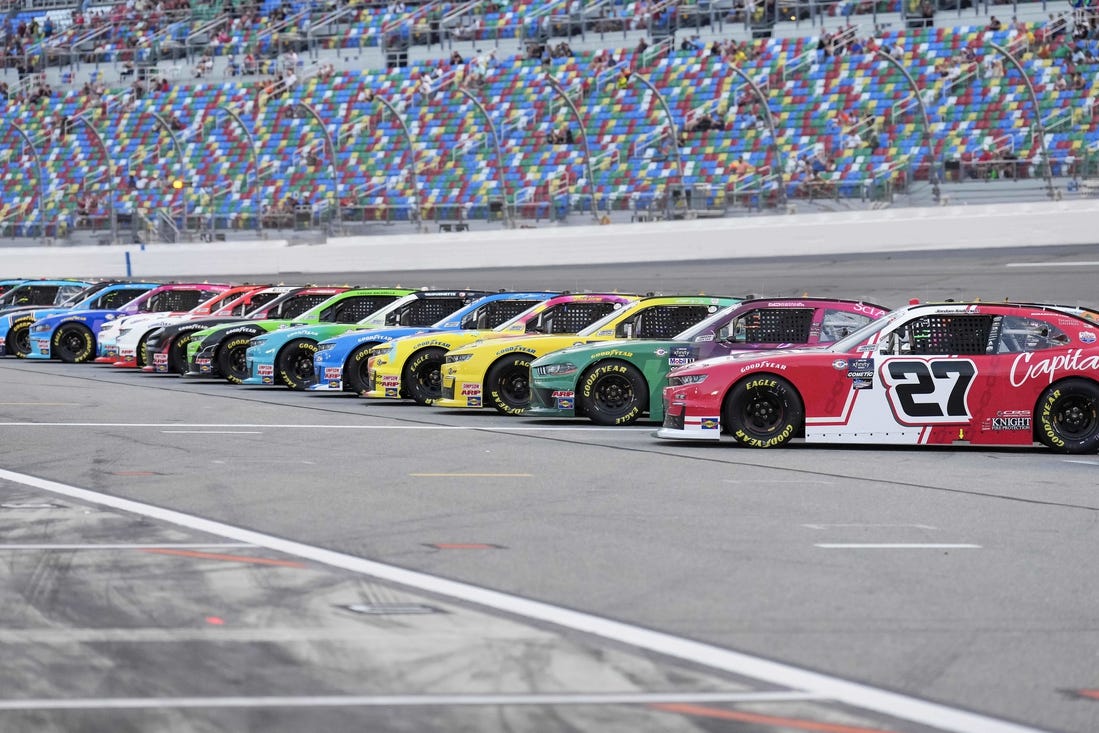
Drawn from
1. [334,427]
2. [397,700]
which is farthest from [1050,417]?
[397,700]

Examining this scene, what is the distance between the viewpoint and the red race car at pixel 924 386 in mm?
12984

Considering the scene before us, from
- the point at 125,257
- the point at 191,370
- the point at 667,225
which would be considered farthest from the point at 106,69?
the point at 191,370

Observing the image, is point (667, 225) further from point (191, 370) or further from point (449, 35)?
point (449, 35)

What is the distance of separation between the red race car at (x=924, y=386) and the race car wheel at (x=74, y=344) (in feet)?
47.7

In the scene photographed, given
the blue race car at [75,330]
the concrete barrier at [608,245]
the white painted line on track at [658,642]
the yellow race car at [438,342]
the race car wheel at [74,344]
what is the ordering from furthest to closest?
the concrete barrier at [608,245] < the race car wheel at [74,344] < the blue race car at [75,330] < the yellow race car at [438,342] < the white painted line on track at [658,642]

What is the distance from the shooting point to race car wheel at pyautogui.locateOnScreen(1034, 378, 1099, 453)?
42.4 ft

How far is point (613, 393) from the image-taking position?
15617 millimetres

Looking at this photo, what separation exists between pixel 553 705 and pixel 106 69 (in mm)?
55039

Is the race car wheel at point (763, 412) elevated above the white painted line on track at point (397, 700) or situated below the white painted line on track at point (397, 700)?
below

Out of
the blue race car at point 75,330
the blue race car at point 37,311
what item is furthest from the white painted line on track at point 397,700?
the blue race car at point 37,311

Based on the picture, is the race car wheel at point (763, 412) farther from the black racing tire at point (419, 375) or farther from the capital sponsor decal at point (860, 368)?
the black racing tire at point (419, 375)

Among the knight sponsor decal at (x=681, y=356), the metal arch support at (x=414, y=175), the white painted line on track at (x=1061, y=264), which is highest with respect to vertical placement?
the metal arch support at (x=414, y=175)

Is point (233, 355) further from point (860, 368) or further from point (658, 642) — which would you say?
point (658, 642)

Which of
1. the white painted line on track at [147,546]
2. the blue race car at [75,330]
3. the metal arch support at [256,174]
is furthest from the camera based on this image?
the metal arch support at [256,174]
